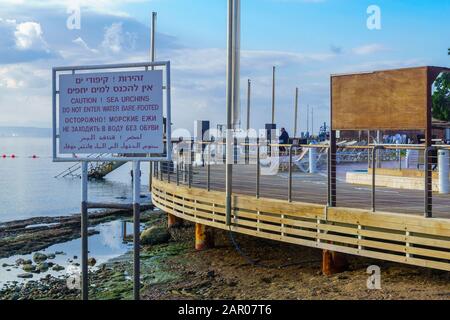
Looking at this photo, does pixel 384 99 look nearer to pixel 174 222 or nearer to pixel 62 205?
pixel 174 222

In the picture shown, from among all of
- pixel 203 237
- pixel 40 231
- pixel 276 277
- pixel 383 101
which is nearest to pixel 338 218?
pixel 383 101

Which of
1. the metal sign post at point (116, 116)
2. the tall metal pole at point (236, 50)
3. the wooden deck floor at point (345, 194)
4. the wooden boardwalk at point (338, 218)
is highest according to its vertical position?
the tall metal pole at point (236, 50)

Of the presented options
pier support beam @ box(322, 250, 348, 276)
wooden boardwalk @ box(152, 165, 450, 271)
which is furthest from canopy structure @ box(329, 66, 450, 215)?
pier support beam @ box(322, 250, 348, 276)

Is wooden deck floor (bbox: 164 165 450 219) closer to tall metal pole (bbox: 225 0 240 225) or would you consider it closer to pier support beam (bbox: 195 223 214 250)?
pier support beam (bbox: 195 223 214 250)

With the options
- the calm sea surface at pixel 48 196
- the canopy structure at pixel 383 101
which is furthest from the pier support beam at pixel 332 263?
the calm sea surface at pixel 48 196

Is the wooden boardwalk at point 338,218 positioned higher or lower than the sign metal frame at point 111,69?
lower

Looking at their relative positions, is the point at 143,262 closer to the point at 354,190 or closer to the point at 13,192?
the point at 354,190

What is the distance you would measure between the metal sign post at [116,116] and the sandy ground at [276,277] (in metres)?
4.02

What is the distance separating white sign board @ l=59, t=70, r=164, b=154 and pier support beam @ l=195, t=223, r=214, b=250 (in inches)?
337

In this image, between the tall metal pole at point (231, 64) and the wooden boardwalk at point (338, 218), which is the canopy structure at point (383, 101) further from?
the tall metal pole at point (231, 64)

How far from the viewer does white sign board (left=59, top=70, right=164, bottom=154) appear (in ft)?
25.3

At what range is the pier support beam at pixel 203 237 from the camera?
53.8 ft

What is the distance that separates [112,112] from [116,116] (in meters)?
0.07

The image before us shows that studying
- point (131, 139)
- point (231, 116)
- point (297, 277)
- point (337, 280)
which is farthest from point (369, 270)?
point (131, 139)
